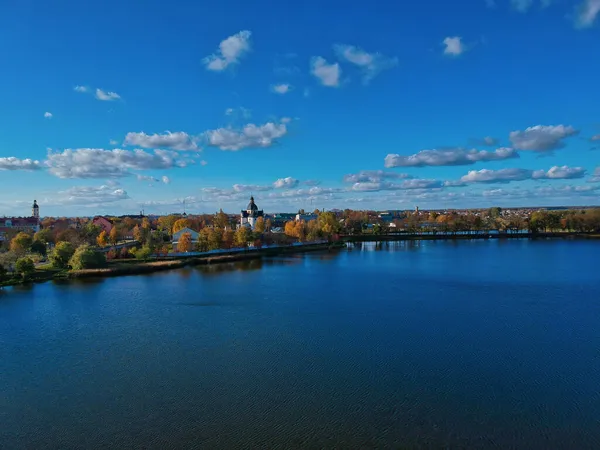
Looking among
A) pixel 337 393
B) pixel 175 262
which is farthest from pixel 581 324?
pixel 175 262

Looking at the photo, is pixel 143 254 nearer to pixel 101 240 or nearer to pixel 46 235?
pixel 101 240

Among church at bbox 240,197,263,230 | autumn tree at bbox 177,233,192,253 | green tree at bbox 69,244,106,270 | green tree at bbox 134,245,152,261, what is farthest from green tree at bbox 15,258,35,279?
church at bbox 240,197,263,230

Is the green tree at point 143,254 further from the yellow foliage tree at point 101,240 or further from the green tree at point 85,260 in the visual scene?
the yellow foliage tree at point 101,240

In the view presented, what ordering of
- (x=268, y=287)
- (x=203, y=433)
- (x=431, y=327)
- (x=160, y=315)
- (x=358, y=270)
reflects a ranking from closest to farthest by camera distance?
(x=203, y=433) < (x=431, y=327) < (x=160, y=315) < (x=268, y=287) < (x=358, y=270)

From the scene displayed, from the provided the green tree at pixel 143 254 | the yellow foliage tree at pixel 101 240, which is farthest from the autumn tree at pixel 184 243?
the yellow foliage tree at pixel 101 240

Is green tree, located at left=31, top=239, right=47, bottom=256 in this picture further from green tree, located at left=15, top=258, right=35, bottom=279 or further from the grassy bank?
green tree, located at left=15, top=258, right=35, bottom=279

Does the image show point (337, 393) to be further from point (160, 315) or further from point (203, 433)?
point (160, 315)
